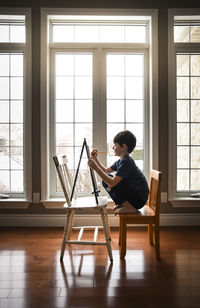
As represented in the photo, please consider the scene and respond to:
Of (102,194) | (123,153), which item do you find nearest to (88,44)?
(123,153)

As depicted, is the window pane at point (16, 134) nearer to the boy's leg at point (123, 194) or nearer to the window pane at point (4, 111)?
the window pane at point (4, 111)

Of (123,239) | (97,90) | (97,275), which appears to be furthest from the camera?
(97,90)

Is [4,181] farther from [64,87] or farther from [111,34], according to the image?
[111,34]

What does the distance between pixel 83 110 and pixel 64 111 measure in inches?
9.3

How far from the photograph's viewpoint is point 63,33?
3297mm

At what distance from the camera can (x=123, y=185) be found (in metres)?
2.33

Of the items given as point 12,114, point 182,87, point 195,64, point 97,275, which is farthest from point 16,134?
point 195,64

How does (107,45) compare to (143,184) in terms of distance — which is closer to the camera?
(143,184)

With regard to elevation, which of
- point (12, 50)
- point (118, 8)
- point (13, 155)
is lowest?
A: point (13, 155)

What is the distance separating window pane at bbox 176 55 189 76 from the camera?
3.30 m

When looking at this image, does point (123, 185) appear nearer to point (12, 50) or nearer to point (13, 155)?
point (13, 155)

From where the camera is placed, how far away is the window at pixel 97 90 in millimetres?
3275

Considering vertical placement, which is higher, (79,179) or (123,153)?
(123,153)

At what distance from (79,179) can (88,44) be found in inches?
65.2
